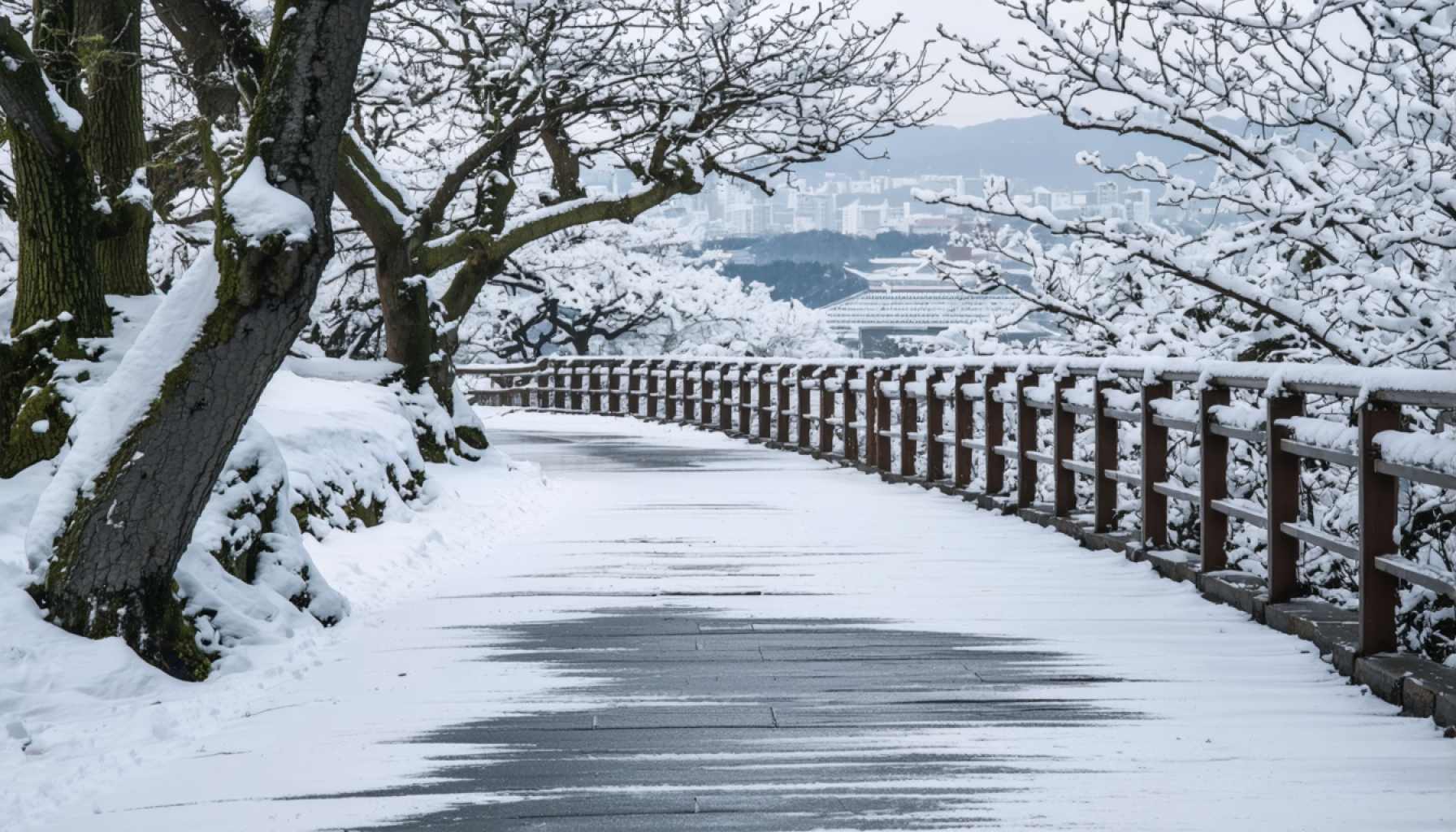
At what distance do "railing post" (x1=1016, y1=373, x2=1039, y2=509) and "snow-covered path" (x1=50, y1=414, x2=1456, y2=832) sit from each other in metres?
2.87

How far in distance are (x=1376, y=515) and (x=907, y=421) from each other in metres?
11.8

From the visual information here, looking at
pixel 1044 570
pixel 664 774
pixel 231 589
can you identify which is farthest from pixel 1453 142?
pixel 231 589

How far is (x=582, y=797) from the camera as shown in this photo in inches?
203

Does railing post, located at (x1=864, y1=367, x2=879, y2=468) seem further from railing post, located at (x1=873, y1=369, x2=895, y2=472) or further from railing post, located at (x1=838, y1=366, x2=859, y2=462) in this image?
railing post, located at (x1=838, y1=366, x2=859, y2=462)

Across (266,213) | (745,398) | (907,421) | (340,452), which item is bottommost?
(745,398)

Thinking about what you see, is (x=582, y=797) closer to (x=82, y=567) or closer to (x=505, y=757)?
(x=505, y=757)

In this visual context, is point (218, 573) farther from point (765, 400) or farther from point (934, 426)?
point (765, 400)

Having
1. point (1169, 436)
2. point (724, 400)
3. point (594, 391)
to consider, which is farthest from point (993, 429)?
point (594, 391)

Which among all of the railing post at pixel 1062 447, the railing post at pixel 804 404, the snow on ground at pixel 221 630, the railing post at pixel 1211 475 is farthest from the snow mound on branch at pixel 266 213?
the railing post at pixel 804 404

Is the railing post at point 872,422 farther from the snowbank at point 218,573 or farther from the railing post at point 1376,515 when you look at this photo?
the railing post at point 1376,515

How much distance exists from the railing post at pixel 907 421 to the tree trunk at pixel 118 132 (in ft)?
29.8

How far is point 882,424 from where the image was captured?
64.3 feet

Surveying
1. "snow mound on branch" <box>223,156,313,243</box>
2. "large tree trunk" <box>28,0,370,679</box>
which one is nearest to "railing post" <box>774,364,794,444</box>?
"large tree trunk" <box>28,0,370,679</box>

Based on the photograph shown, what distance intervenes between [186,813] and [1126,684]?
12.1ft
